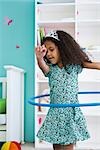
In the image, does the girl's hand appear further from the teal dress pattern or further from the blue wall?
the blue wall

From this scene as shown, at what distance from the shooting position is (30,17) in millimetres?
3320

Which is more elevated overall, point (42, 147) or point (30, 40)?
point (30, 40)

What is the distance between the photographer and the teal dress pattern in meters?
1.69

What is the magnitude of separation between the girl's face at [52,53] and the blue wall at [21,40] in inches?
60.2

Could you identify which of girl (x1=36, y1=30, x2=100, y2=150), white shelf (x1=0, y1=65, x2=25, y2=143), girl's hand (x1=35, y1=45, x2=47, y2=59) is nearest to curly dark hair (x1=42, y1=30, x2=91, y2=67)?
girl (x1=36, y1=30, x2=100, y2=150)

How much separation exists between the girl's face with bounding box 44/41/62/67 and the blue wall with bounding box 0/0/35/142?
1.53m

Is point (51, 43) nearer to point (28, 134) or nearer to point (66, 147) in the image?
point (66, 147)

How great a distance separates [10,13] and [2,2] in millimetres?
143

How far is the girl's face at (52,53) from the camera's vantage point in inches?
68.9

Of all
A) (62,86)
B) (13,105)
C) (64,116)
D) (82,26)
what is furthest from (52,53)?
(82,26)

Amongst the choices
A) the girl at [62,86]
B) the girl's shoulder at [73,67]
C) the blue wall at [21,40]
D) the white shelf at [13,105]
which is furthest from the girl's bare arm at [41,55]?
the blue wall at [21,40]

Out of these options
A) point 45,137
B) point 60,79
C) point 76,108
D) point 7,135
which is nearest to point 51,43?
point 60,79

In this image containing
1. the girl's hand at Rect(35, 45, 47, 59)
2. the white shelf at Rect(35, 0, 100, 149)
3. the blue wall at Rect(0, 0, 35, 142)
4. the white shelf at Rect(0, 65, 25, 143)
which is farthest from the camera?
the blue wall at Rect(0, 0, 35, 142)

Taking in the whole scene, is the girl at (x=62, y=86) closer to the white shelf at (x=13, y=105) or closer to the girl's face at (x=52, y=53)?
the girl's face at (x=52, y=53)
